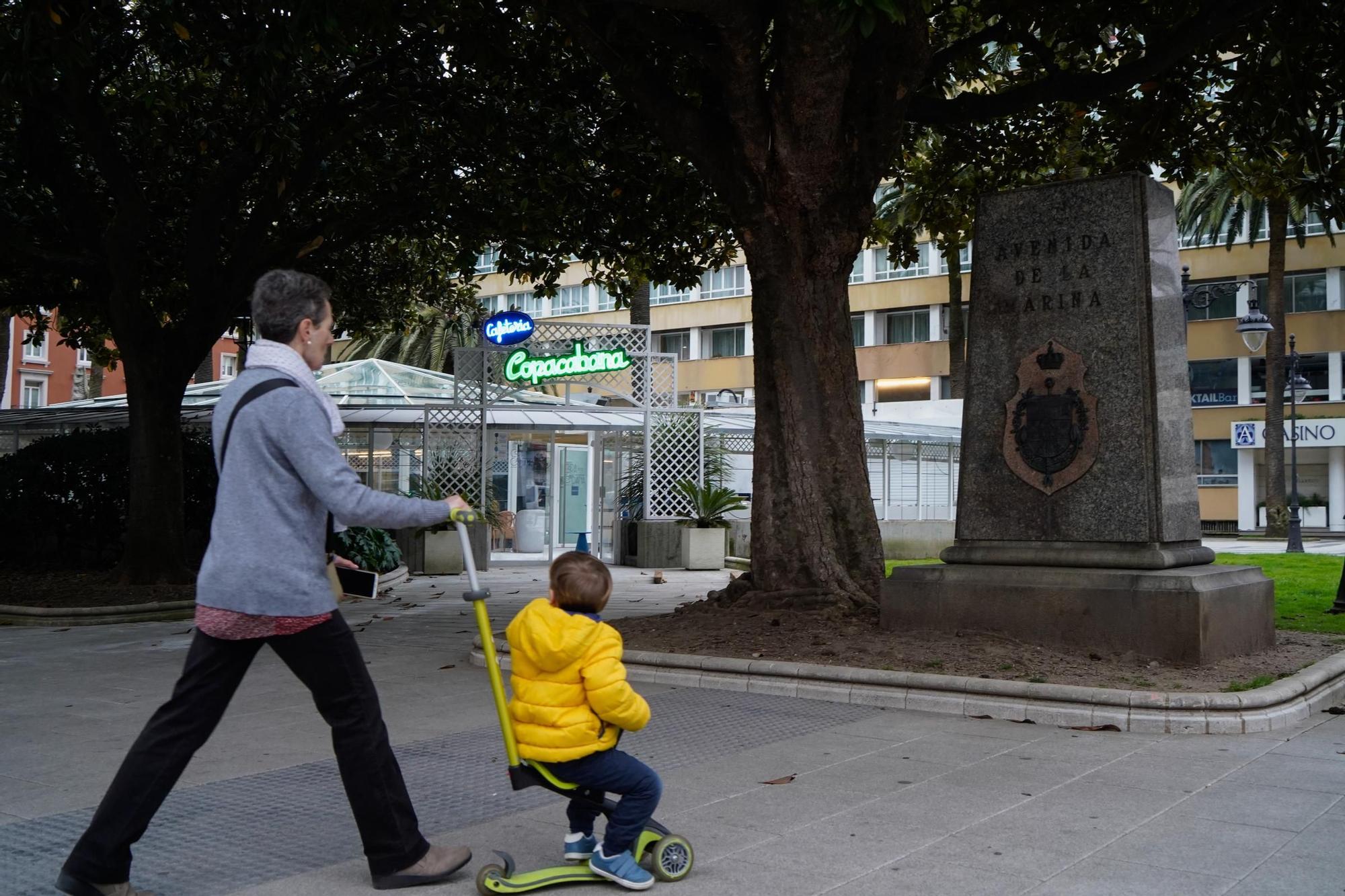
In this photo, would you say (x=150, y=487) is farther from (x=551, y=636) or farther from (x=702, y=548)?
(x=551, y=636)

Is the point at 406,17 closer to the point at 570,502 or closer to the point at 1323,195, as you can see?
the point at 1323,195

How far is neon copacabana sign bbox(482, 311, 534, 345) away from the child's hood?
17514 millimetres

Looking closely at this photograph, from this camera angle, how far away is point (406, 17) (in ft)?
38.3

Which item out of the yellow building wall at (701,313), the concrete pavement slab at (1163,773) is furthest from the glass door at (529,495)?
the yellow building wall at (701,313)

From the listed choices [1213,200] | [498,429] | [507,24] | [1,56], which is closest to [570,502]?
[498,429]

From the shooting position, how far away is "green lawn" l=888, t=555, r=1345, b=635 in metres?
11.5

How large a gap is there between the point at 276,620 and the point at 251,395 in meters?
0.69

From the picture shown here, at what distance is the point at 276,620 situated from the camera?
386 cm

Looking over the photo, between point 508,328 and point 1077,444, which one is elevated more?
point 508,328

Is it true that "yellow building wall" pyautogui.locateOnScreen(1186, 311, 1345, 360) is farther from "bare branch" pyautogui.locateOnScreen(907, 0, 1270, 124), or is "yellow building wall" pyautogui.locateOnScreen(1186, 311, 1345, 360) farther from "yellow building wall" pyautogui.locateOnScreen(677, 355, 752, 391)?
"bare branch" pyautogui.locateOnScreen(907, 0, 1270, 124)

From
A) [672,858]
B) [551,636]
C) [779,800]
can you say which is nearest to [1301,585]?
[779,800]

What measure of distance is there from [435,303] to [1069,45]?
13518mm

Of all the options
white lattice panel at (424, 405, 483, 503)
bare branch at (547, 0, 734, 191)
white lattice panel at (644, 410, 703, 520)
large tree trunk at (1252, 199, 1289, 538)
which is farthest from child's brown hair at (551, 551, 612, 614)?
large tree trunk at (1252, 199, 1289, 538)

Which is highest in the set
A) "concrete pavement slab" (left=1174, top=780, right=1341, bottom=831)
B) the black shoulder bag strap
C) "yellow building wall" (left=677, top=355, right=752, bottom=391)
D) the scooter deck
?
"yellow building wall" (left=677, top=355, right=752, bottom=391)
